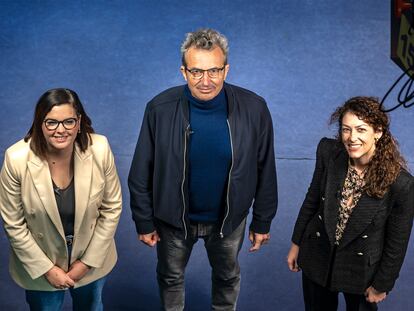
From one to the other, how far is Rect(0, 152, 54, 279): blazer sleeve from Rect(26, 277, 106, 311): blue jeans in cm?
18

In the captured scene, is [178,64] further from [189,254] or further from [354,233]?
[354,233]

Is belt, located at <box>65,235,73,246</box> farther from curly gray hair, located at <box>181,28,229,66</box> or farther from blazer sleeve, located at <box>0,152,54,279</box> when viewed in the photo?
curly gray hair, located at <box>181,28,229,66</box>

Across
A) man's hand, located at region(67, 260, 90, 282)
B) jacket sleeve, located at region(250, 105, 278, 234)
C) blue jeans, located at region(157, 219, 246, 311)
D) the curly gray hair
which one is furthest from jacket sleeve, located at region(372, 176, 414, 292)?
man's hand, located at region(67, 260, 90, 282)

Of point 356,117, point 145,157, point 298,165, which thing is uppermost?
point 356,117

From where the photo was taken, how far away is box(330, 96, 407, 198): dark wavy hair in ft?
9.96

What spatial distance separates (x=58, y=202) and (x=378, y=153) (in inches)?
59.9

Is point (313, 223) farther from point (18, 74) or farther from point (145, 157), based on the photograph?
point (18, 74)

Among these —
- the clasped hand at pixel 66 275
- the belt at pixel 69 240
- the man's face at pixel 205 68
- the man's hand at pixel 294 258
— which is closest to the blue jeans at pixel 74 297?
the clasped hand at pixel 66 275

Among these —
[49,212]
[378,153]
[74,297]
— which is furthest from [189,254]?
[378,153]

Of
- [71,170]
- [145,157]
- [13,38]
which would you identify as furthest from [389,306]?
[13,38]

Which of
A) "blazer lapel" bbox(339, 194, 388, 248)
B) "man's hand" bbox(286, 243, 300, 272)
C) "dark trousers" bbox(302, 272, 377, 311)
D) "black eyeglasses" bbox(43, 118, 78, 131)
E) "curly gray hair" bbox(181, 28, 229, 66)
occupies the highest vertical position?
"curly gray hair" bbox(181, 28, 229, 66)

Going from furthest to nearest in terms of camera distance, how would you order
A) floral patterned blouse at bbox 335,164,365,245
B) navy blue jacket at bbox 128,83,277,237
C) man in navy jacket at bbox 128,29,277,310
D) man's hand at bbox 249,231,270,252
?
man's hand at bbox 249,231,270,252, navy blue jacket at bbox 128,83,277,237, man in navy jacket at bbox 128,29,277,310, floral patterned blouse at bbox 335,164,365,245

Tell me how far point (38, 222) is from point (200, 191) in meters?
0.82

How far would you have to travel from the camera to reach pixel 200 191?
3430 mm
